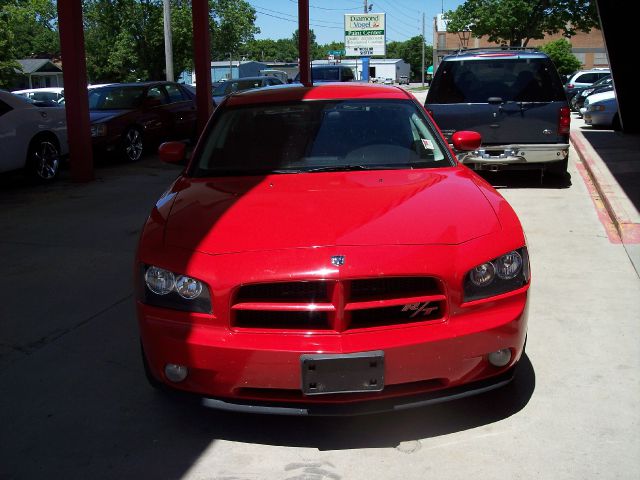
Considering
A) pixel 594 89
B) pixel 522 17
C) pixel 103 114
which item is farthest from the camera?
pixel 522 17

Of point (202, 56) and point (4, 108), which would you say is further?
point (202, 56)

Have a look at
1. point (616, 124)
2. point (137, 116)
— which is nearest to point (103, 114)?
point (137, 116)

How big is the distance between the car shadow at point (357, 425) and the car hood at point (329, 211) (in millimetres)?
817

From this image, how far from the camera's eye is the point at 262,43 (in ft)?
501

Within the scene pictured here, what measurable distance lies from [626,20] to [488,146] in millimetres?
6417

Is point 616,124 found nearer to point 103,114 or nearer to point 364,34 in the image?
point 103,114

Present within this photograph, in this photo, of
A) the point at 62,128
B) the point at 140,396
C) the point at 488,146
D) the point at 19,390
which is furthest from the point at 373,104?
the point at 62,128

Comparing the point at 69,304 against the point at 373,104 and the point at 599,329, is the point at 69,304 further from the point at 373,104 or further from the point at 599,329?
the point at 599,329

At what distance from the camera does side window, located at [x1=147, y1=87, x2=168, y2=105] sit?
14.4 m

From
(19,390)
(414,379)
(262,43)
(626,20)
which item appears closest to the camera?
(414,379)

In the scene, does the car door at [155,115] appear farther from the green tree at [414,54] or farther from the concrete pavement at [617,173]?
the green tree at [414,54]

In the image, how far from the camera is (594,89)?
21016 mm

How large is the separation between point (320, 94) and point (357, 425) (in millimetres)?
2505

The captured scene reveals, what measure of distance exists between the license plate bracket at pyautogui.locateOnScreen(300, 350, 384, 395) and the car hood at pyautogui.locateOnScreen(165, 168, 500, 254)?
53cm
